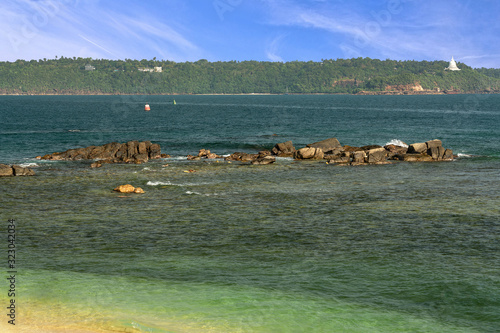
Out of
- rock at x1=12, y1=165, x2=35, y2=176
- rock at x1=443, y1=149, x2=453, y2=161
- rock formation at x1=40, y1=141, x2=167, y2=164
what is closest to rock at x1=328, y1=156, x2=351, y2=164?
rock at x1=443, y1=149, x2=453, y2=161

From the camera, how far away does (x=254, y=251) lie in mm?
24172

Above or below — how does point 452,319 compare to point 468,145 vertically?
below

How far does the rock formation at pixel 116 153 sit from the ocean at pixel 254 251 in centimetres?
905

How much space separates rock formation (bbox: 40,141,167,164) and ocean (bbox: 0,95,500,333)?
905 cm

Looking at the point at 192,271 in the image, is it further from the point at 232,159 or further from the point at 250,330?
the point at 232,159

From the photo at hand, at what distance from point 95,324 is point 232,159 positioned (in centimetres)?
4405

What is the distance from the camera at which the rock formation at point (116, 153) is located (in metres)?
58.2

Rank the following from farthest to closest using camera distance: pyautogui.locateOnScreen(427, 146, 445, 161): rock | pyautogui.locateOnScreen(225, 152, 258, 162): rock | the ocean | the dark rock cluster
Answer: the dark rock cluster, pyautogui.locateOnScreen(225, 152, 258, 162): rock, pyautogui.locateOnScreen(427, 146, 445, 161): rock, the ocean

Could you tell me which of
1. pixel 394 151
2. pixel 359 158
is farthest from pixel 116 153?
pixel 394 151

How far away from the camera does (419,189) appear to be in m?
39.6

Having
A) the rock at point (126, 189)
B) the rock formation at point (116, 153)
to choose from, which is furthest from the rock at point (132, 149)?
the rock at point (126, 189)

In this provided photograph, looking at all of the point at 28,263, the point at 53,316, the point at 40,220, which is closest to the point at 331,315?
the point at 53,316

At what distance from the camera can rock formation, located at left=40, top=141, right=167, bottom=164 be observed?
58.2 metres

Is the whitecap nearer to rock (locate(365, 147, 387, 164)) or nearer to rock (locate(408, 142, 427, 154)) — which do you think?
rock (locate(365, 147, 387, 164))
